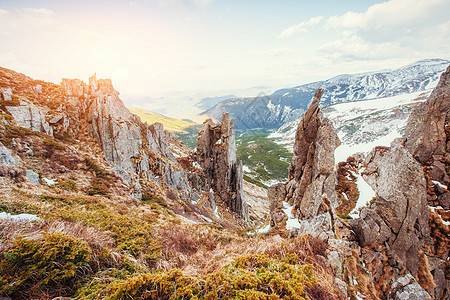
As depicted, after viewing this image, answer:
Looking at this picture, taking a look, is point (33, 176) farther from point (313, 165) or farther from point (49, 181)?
point (313, 165)

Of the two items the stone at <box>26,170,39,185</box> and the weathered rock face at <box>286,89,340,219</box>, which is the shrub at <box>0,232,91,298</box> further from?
the stone at <box>26,170,39,185</box>

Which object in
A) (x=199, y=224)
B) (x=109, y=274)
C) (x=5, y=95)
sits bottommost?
(x=199, y=224)

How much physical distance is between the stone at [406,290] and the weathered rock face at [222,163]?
108ft

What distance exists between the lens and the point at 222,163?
142 feet

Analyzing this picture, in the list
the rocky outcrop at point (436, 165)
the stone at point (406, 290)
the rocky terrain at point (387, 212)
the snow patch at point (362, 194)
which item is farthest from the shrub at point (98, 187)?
the rocky outcrop at point (436, 165)

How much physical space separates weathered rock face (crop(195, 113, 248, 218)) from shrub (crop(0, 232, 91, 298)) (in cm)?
3790

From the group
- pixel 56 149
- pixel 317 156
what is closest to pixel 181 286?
pixel 317 156

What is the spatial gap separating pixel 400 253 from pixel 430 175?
25.9 feet

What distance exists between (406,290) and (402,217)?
4.80m

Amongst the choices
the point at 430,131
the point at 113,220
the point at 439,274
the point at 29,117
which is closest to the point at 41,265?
the point at 113,220

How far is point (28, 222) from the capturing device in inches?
256

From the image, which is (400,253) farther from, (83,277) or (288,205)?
(83,277)

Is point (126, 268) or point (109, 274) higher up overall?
point (109, 274)

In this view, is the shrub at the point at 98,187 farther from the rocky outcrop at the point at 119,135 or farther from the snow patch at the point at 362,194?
the snow patch at the point at 362,194
